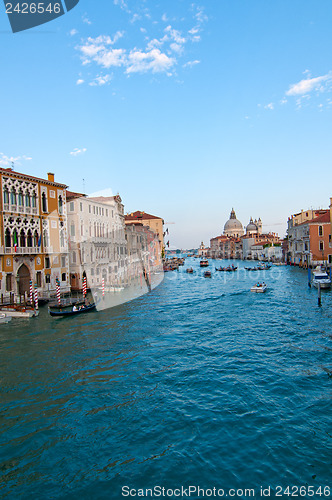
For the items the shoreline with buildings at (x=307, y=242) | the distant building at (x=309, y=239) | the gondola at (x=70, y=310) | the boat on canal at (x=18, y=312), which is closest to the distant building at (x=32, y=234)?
the boat on canal at (x=18, y=312)

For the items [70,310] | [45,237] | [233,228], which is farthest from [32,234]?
[233,228]

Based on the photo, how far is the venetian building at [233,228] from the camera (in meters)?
189

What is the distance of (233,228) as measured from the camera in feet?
625

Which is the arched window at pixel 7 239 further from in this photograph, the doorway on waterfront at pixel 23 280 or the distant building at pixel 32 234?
the doorway on waterfront at pixel 23 280

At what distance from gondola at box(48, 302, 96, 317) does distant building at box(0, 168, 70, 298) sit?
4114 millimetres

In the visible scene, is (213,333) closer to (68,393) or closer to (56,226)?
(68,393)

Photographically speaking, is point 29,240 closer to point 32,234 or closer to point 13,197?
point 32,234

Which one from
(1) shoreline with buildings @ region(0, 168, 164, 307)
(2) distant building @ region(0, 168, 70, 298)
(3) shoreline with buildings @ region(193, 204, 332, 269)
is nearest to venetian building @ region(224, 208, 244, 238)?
(3) shoreline with buildings @ region(193, 204, 332, 269)

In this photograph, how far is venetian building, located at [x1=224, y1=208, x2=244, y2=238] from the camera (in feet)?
621

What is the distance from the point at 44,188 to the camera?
28.3 m

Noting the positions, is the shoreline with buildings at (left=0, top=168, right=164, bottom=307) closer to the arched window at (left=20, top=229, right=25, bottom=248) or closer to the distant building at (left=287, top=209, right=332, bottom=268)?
the arched window at (left=20, top=229, right=25, bottom=248)

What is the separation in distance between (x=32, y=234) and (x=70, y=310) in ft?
26.0

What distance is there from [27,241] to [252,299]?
61.0ft

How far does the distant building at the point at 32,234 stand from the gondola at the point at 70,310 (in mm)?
4114
